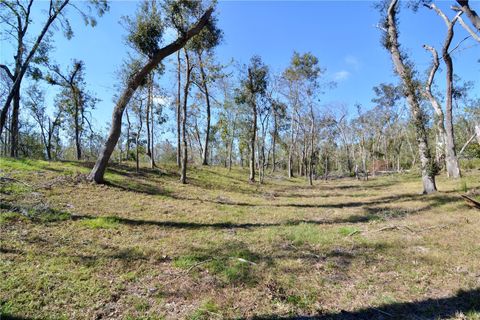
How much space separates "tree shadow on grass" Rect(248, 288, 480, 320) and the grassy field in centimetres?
1

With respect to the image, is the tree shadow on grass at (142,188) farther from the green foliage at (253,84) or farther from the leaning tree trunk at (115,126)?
the green foliage at (253,84)

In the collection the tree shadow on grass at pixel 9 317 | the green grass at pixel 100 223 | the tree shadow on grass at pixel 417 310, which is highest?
the green grass at pixel 100 223

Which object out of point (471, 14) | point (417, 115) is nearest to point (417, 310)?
point (471, 14)

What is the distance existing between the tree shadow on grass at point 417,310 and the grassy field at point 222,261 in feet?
0.05

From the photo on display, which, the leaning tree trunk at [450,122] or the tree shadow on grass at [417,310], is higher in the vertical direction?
the leaning tree trunk at [450,122]

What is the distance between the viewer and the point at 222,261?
536 centimetres

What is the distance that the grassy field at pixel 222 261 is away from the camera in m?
3.88

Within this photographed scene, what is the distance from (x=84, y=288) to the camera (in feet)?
13.6

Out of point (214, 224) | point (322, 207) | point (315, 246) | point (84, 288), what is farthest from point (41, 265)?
point (322, 207)

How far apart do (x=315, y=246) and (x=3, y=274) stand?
569 cm

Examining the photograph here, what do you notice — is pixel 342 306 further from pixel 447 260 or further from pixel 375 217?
pixel 375 217

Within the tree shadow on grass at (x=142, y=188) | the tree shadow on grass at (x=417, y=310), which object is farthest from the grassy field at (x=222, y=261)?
the tree shadow on grass at (x=142, y=188)

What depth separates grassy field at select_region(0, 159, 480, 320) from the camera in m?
3.88

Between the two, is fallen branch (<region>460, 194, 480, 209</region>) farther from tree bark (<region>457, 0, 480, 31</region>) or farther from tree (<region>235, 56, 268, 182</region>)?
tree (<region>235, 56, 268, 182</region>)
